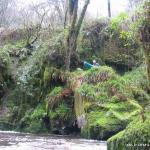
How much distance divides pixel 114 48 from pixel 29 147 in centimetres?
1156

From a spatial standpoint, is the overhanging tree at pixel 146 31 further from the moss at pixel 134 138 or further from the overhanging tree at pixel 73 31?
the overhanging tree at pixel 73 31

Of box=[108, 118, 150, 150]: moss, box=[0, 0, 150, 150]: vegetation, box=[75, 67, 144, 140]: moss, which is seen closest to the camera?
box=[108, 118, 150, 150]: moss

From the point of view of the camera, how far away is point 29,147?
10.6 metres

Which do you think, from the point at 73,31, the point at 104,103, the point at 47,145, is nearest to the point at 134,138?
the point at 47,145

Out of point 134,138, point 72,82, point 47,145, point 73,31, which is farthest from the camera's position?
point 73,31

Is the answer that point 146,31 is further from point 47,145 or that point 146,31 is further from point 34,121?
point 34,121

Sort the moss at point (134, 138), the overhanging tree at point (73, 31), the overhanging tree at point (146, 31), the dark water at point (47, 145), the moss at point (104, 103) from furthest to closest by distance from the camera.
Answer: the overhanging tree at point (73, 31) → the moss at point (104, 103) → the dark water at point (47, 145) → the overhanging tree at point (146, 31) → the moss at point (134, 138)

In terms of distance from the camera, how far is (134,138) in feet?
22.7

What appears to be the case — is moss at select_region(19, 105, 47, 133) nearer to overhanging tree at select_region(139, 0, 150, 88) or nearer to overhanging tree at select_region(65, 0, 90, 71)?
overhanging tree at select_region(65, 0, 90, 71)

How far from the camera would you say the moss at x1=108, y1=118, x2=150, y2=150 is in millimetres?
6750

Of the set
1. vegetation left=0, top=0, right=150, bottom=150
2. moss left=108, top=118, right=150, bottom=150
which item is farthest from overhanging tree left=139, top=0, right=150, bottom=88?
vegetation left=0, top=0, right=150, bottom=150

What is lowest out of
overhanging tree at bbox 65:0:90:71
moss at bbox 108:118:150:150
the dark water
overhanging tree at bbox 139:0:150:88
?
the dark water

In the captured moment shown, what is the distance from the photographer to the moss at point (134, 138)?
675 centimetres

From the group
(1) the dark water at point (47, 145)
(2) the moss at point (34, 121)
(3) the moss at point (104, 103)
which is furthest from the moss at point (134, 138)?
(2) the moss at point (34, 121)
